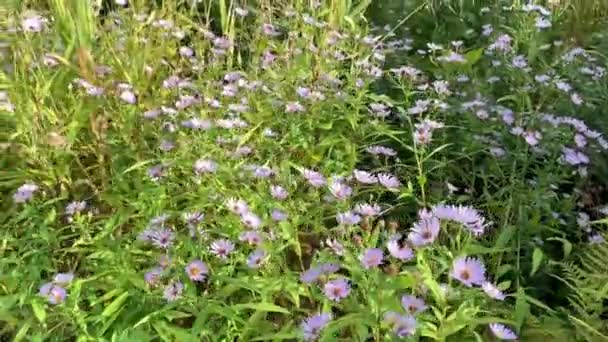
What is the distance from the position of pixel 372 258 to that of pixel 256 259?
251 mm

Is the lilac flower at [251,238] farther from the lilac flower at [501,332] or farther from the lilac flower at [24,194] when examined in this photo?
the lilac flower at [24,194]

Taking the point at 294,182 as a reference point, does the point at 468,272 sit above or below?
above

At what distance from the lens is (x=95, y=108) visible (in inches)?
82.0

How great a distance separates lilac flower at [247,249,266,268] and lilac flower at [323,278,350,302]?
15cm

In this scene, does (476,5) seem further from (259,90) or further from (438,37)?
(259,90)

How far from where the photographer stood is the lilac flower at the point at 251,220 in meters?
1.54

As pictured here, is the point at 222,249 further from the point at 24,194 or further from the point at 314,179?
the point at 24,194

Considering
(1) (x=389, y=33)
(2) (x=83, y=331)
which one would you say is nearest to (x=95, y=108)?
(2) (x=83, y=331)

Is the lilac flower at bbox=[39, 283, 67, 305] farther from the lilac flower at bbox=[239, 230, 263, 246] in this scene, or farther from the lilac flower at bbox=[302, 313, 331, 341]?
the lilac flower at bbox=[302, 313, 331, 341]

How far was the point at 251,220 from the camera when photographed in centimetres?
155

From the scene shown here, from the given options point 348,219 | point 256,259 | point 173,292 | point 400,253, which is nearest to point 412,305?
point 400,253

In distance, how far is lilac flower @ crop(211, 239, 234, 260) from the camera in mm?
1496

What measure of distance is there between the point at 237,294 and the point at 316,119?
71 cm

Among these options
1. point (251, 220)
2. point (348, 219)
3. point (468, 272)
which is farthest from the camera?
point (251, 220)
